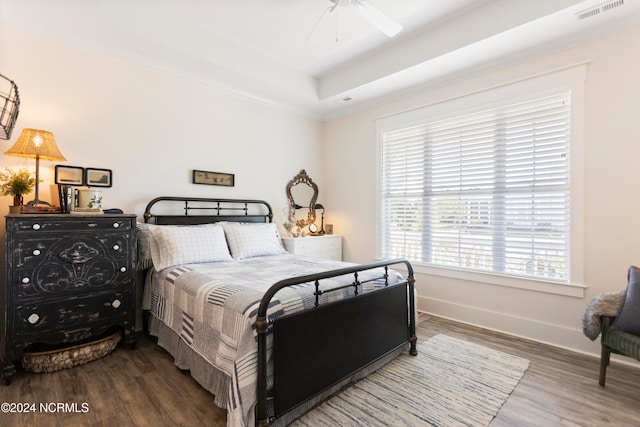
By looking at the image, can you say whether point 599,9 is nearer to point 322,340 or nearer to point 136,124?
point 322,340

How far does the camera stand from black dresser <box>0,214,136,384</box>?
222 centimetres

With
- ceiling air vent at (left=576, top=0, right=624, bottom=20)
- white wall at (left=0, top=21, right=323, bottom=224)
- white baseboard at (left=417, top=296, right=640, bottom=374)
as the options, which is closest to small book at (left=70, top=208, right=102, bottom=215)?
white wall at (left=0, top=21, right=323, bottom=224)

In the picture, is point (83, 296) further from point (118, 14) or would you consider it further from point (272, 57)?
point (272, 57)

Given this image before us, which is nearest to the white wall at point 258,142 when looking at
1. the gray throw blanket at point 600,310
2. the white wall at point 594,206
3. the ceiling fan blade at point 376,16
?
the white wall at point 594,206

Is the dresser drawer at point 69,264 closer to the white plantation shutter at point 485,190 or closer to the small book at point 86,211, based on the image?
the small book at point 86,211

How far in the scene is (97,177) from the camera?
301 centimetres

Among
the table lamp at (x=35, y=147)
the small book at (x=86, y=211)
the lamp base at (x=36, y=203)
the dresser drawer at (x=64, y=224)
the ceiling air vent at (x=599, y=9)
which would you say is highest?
the ceiling air vent at (x=599, y=9)

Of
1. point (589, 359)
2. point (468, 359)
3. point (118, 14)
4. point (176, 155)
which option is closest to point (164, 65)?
point (118, 14)

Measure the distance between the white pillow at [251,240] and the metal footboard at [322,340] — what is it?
1.44 meters

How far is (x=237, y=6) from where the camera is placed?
2867mm

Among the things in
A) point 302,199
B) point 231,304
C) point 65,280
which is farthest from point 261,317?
point 302,199

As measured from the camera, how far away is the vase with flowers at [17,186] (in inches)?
95.9

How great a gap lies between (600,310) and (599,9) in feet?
7.50

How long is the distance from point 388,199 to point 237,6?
2824mm
